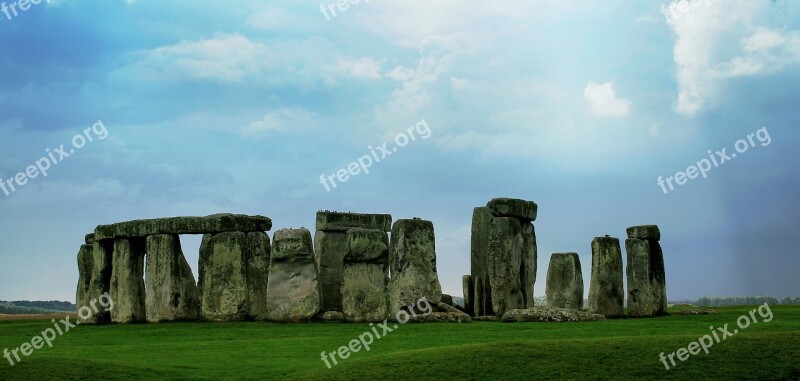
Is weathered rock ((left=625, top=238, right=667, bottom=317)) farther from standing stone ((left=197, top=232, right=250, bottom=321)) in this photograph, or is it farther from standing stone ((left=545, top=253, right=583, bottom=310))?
standing stone ((left=197, top=232, right=250, bottom=321))

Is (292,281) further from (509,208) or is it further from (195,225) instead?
(509,208)

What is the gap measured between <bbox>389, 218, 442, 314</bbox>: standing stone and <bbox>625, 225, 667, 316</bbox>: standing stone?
20.8 feet

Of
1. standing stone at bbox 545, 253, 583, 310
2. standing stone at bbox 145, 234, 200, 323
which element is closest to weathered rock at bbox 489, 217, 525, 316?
standing stone at bbox 545, 253, 583, 310

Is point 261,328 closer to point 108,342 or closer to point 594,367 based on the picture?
point 108,342

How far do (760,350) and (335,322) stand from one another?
12.3 metres

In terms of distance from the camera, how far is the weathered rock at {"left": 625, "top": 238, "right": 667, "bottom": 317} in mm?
27609

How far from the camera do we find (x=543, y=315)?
23.5m

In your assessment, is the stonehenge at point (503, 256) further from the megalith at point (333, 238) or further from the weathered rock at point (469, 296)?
the megalith at point (333, 238)

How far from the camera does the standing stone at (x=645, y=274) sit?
90.6ft

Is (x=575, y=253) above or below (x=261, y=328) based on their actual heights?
above

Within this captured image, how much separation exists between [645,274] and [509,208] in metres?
4.71

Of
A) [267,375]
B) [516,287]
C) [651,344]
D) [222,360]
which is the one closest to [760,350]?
[651,344]

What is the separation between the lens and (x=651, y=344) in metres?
14.7

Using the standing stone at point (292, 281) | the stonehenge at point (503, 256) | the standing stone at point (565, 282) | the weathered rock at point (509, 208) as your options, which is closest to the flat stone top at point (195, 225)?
the standing stone at point (292, 281)
